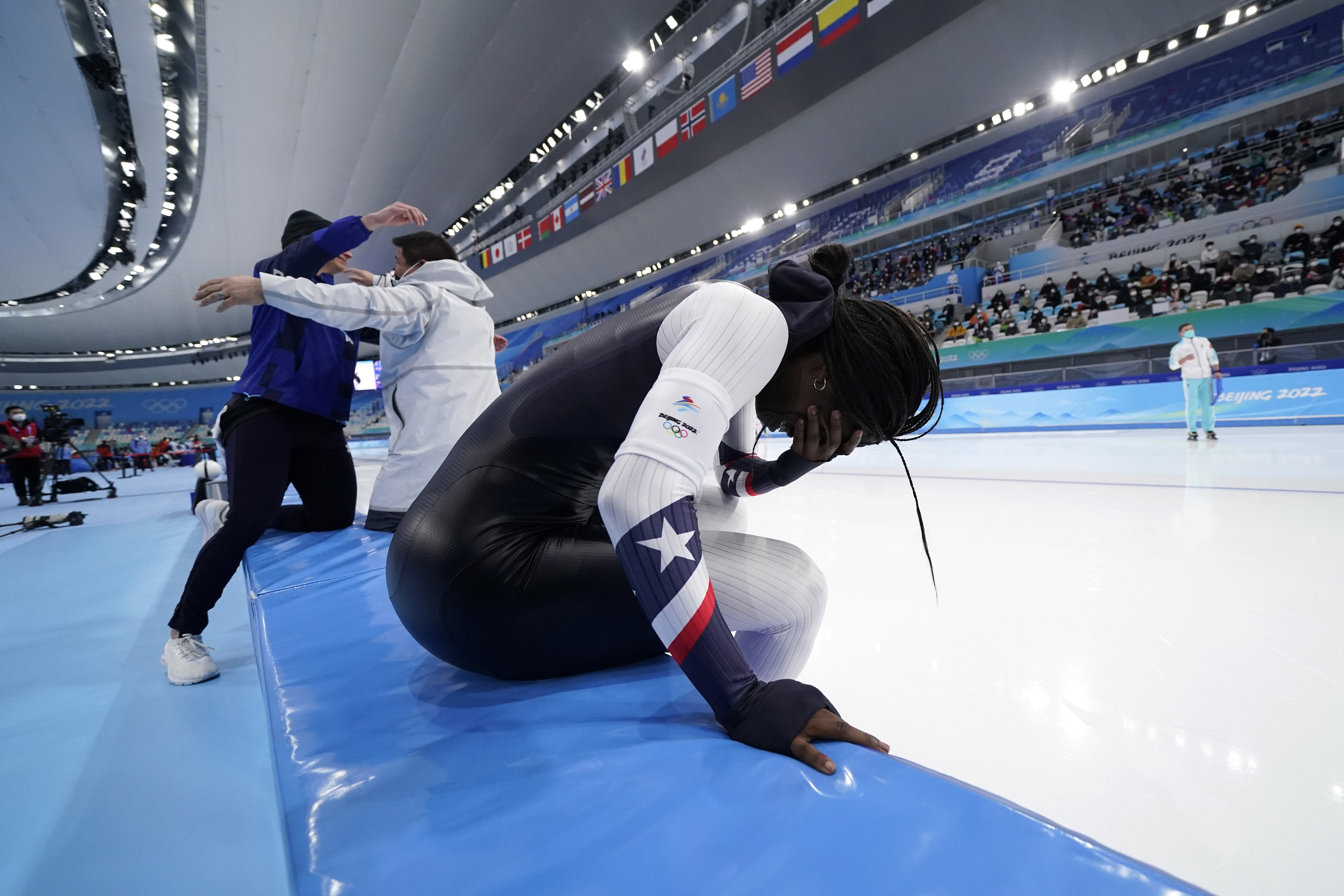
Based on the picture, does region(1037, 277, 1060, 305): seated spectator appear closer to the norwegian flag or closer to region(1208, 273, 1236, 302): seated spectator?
region(1208, 273, 1236, 302): seated spectator

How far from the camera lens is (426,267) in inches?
87.7

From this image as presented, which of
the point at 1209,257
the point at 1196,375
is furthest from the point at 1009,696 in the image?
the point at 1209,257

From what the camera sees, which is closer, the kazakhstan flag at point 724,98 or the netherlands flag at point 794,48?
the netherlands flag at point 794,48

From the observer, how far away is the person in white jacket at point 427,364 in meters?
2.22

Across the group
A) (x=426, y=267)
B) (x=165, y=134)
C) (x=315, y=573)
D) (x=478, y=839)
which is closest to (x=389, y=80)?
(x=165, y=134)

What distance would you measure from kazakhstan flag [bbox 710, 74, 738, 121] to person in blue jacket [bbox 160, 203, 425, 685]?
831cm

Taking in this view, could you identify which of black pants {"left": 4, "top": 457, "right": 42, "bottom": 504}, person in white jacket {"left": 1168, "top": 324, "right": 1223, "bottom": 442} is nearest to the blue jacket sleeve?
person in white jacket {"left": 1168, "top": 324, "right": 1223, "bottom": 442}

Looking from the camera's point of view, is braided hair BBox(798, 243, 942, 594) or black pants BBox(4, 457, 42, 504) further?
black pants BBox(4, 457, 42, 504)

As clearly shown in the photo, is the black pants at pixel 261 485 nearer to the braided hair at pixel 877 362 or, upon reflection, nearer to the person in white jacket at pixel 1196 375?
the braided hair at pixel 877 362

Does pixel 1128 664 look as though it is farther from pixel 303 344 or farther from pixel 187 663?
pixel 303 344

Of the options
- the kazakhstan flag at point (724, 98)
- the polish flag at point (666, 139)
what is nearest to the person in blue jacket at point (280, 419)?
the kazakhstan flag at point (724, 98)

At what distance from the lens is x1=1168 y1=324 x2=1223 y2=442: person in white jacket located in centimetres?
579

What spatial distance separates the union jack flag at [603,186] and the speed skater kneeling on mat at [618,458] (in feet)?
39.1

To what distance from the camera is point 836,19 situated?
7.27m
